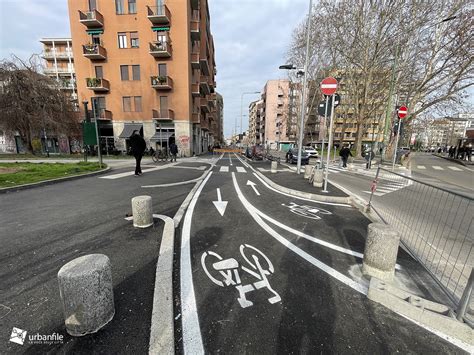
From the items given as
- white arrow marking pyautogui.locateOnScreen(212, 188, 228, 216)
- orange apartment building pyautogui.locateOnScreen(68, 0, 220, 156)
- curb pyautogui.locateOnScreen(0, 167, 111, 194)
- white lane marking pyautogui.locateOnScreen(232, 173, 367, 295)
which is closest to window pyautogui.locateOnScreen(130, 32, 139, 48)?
orange apartment building pyautogui.locateOnScreen(68, 0, 220, 156)

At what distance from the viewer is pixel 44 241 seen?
3.82 meters

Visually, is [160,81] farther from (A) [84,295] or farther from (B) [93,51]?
(A) [84,295]

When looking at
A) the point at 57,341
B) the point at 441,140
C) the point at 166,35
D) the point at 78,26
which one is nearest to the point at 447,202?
the point at 57,341

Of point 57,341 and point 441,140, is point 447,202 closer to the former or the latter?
point 57,341

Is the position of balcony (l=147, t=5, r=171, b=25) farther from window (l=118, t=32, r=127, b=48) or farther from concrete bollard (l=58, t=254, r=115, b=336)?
concrete bollard (l=58, t=254, r=115, b=336)

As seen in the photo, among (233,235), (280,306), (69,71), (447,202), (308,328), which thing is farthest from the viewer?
(69,71)

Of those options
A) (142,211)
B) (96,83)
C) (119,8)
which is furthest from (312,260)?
(119,8)

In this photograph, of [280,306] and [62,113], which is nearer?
[280,306]

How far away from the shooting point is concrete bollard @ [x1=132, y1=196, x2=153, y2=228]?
4.41 metres

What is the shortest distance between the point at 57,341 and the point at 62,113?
93.5 ft

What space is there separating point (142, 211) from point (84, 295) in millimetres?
2618

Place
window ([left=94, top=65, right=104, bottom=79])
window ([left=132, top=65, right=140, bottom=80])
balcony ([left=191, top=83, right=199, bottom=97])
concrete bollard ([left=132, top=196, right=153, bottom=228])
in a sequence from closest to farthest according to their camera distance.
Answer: concrete bollard ([left=132, top=196, right=153, bottom=228]), window ([left=132, top=65, right=140, bottom=80]), window ([left=94, top=65, right=104, bottom=79]), balcony ([left=191, top=83, right=199, bottom=97])

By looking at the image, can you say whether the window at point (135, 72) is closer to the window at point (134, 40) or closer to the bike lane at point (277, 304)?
the window at point (134, 40)

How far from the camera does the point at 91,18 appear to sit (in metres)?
25.5
